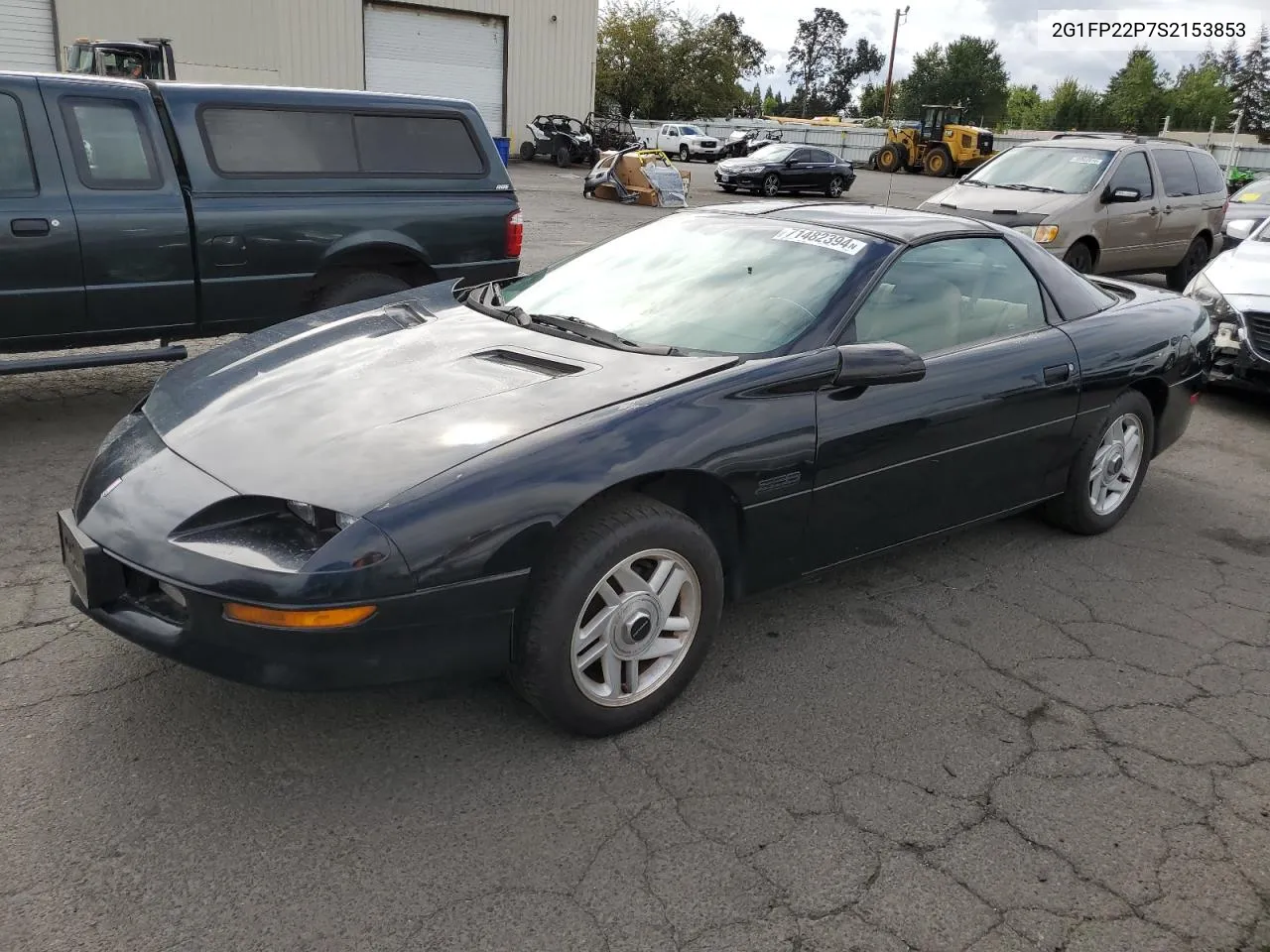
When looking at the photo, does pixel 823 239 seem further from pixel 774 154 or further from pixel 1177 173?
pixel 774 154

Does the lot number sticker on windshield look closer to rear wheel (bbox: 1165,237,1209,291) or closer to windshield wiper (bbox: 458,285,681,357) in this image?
windshield wiper (bbox: 458,285,681,357)

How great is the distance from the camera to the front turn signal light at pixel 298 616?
8.12 feet

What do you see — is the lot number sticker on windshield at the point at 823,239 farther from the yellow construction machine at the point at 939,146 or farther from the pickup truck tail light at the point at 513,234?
the yellow construction machine at the point at 939,146

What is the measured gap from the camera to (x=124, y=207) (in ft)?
18.1

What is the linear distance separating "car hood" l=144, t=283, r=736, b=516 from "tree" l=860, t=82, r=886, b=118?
108 metres

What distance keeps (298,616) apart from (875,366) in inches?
74.6

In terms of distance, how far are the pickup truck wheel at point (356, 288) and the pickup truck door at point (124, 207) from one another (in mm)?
759

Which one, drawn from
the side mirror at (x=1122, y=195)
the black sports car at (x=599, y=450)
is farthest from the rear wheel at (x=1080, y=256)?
the black sports car at (x=599, y=450)

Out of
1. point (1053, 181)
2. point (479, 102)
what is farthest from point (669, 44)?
point (1053, 181)

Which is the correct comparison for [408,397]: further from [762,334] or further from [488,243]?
[488,243]

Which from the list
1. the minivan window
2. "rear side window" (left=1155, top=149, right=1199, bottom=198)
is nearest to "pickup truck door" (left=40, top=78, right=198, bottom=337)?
the minivan window

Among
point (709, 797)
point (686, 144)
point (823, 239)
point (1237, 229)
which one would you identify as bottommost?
point (709, 797)

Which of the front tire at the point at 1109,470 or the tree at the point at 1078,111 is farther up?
the tree at the point at 1078,111

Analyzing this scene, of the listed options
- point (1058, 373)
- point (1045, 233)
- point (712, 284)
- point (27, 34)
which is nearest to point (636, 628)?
point (712, 284)
